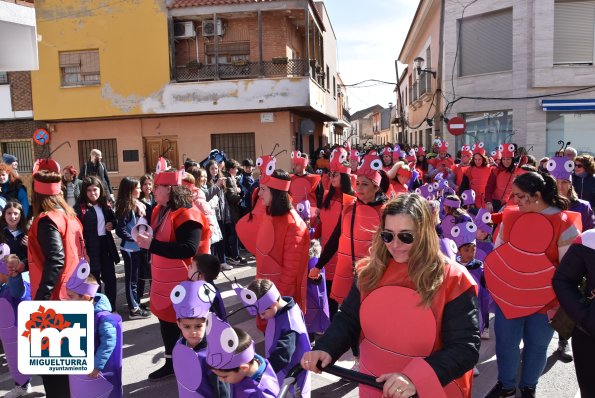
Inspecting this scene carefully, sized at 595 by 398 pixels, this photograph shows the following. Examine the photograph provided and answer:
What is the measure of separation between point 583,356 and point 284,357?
1766 millimetres

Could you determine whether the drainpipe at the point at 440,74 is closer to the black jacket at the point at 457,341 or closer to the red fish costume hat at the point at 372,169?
the red fish costume hat at the point at 372,169

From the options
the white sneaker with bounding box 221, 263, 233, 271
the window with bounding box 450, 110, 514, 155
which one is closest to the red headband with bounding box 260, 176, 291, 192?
the white sneaker with bounding box 221, 263, 233, 271

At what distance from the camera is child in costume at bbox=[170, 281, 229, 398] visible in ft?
8.63

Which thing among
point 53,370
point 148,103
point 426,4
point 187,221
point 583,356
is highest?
point 426,4

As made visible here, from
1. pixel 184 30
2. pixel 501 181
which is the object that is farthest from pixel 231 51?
pixel 501 181

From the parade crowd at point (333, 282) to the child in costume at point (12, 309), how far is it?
12mm

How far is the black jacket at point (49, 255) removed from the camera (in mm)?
3588

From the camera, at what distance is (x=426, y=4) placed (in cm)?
2134

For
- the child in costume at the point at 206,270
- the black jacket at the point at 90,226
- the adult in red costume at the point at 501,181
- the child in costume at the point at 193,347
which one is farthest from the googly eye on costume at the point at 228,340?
the adult in red costume at the point at 501,181

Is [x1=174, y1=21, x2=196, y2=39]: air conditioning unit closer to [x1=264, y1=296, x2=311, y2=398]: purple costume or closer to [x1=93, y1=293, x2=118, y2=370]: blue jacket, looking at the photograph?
[x1=93, y1=293, x2=118, y2=370]: blue jacket

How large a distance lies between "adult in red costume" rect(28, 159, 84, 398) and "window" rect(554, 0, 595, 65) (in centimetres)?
1704

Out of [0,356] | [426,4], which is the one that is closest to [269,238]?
[0,356]

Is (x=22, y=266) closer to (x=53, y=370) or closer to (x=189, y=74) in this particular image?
(x=53, y=370)

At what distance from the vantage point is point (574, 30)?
53.4ft
